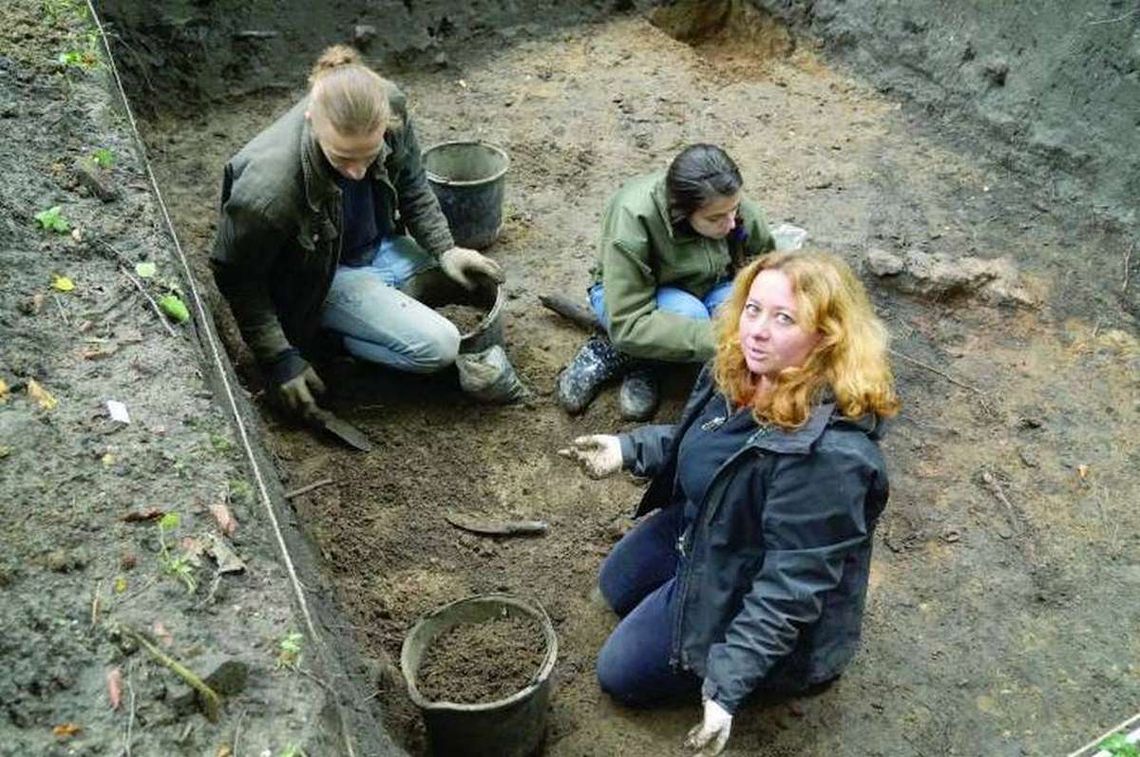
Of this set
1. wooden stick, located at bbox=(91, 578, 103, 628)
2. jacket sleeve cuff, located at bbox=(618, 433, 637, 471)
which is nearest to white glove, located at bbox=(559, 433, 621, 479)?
jacket sleeve cuff, located at bbox=(618, 433, 637, 471)

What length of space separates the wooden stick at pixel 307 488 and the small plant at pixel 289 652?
149 cm

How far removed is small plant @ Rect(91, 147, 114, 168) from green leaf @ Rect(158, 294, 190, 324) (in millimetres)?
861

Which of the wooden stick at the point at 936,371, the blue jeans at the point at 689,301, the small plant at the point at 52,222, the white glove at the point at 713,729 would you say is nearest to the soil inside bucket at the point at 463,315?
the blue jeans at the point at 689,301

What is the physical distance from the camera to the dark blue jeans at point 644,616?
3.14 m

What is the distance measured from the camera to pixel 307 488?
3852 mm

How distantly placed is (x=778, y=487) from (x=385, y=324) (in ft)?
6.92

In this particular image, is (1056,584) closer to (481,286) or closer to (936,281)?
(936,281)

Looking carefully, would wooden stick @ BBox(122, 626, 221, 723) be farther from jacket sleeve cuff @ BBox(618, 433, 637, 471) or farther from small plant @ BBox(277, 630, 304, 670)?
jacket sleeve cuff @ BBox(618, 433, 637, 471)

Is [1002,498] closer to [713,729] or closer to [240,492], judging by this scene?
[713,729]

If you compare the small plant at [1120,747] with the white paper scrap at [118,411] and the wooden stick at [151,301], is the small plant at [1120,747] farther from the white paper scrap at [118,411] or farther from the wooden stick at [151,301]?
the wooden stick at [151,301]

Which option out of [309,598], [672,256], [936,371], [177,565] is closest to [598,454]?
[309,598]

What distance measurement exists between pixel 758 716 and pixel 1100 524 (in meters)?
1.63

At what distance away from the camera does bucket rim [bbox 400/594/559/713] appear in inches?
112

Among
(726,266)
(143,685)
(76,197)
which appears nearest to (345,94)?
(76,197)
